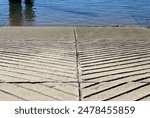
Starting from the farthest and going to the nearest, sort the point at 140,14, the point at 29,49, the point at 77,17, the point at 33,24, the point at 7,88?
the point at 140,14 → the point at 77,17 → the point at 33,24 → the point at 29,49 → the point at 7,88

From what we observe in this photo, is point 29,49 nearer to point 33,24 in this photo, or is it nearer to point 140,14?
point 33,24

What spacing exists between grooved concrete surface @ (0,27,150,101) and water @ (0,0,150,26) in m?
6.06

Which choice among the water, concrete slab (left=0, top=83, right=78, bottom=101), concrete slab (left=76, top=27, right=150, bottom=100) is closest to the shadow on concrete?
the water

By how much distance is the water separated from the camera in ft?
48.1

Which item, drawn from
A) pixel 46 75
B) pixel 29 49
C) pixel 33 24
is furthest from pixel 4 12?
pixel 46 75

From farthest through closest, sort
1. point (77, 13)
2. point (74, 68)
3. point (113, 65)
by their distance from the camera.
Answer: point (77, 13)
point (113, 65)
point (74, 68)

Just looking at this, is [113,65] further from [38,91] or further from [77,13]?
[77,13]

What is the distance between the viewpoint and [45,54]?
6324mm

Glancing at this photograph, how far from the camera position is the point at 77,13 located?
56.0 feet

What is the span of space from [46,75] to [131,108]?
6.86 ft

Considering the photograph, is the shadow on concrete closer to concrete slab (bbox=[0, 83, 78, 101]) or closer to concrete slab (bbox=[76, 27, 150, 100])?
concrete slab (bbox=[76, 27, 150, 100])

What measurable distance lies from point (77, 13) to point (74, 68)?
1187 cm

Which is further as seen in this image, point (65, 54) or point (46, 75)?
point (65, 54)

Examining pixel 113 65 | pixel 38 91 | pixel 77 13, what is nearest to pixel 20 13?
pixel 77 13
